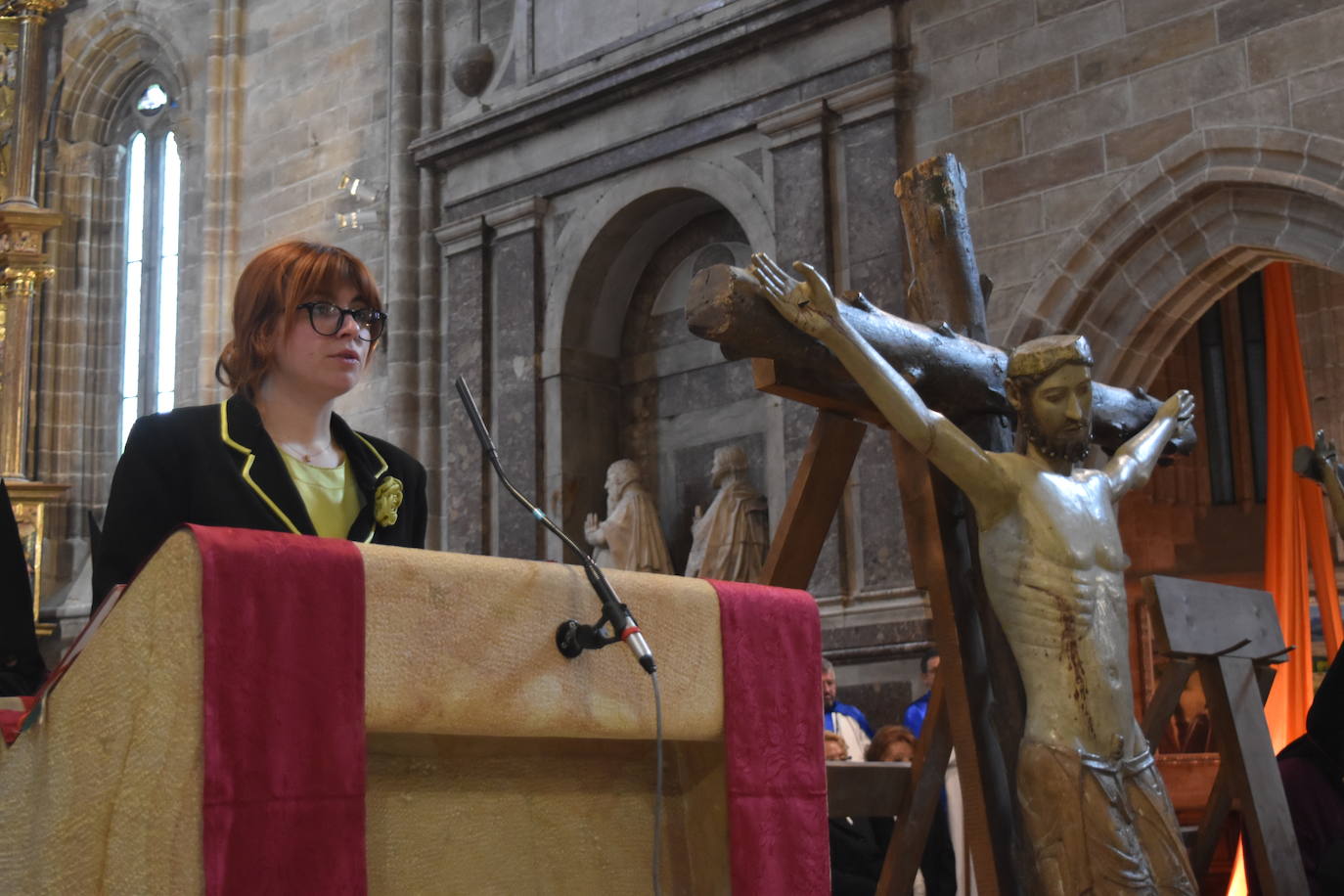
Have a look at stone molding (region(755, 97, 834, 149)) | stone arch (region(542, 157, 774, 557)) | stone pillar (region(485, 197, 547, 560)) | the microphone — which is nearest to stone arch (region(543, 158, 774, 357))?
stone arch (region(542, 157, 774, 557))

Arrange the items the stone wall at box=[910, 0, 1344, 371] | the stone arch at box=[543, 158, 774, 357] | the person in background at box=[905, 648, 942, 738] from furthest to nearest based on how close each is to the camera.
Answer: the stone arch at box=[543, 158, 774, 357], the person in background at box=[905, 648, 942, 738], the stone wall at box=[910, 0, 1344, 371]

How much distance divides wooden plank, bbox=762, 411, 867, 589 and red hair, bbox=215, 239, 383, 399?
2.33 m

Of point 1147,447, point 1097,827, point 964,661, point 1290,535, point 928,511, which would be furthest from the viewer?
point 1290,535

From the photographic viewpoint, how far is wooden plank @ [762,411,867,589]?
4367 mm

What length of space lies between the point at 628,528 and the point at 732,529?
2.93ft

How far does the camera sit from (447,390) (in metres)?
11.7

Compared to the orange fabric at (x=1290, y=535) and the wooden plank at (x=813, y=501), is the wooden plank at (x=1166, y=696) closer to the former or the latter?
the wooden plank at (x=813, y=501)

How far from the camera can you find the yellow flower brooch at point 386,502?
6.85 ft

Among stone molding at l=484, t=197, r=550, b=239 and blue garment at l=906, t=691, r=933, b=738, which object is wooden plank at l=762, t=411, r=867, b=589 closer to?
blue garment at l=906, t=691, r=933, b=738

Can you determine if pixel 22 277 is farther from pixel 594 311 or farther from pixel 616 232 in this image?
pixel 616 232

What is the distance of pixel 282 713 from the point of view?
1415 millimetres

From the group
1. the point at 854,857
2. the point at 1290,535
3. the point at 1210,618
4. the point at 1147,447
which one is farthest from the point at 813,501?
the point at 1290,535

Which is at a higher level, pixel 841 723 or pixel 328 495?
pixel 328 495

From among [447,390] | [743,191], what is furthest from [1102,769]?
[447,390]
